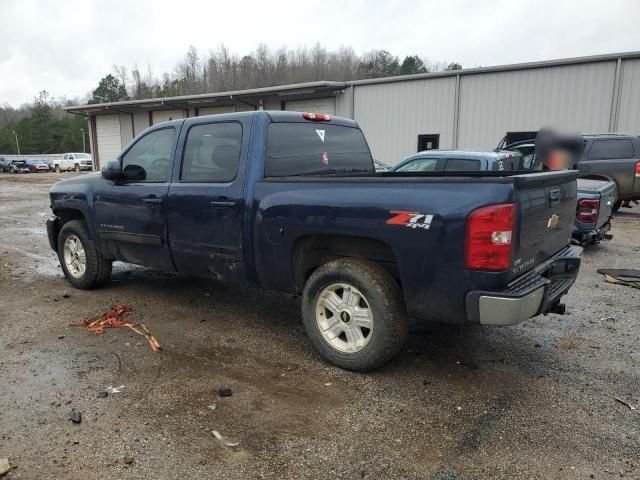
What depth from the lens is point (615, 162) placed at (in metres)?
11.9

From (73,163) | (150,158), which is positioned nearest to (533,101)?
(150,158)

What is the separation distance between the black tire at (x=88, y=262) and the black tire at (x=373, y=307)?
3163 mm

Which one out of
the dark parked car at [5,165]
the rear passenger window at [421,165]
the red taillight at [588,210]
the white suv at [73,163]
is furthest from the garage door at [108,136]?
the red taillight at [588,210]

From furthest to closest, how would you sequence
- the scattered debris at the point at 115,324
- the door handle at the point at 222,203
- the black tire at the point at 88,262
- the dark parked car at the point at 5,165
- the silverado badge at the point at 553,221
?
the dark parked car at the point at 5,165 < the black tire at the point at 88,262 < the scattered debris at the point at 115,324 < the door handle at the point at 222,203 < the silverado badge at the point at 553,221

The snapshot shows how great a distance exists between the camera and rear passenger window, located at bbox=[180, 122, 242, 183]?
4402 mm

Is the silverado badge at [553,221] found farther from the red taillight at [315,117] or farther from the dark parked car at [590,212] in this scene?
the dark parked car at [590,212]

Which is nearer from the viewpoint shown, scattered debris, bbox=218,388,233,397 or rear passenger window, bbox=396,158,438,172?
scattered debris, bbox=218,388,233,397

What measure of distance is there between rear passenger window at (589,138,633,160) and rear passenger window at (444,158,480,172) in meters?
5.56

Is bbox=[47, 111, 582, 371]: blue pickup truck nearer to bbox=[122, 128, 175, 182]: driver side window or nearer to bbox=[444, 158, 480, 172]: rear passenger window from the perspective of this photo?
bbox=[122, 128, 175, 182]: driver side window

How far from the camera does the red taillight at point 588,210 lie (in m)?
7.25

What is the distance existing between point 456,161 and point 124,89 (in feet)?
280

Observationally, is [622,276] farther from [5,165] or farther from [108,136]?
[5,165]

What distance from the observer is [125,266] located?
743 centimetres

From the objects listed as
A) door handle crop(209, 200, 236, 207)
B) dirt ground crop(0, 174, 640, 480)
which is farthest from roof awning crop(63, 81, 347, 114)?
dirt ground crop(0, 174, 640, 480)
